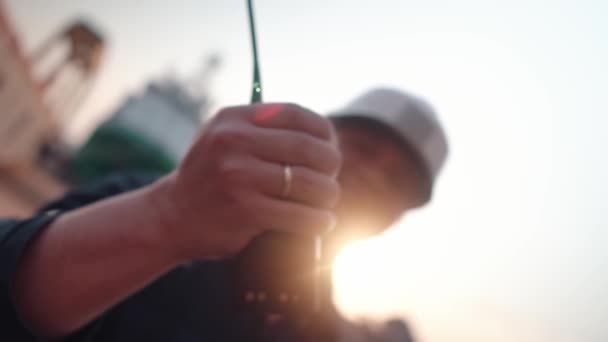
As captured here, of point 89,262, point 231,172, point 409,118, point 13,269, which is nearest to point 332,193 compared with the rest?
point 231,172

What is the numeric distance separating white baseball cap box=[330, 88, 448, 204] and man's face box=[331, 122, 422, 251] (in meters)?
0.09

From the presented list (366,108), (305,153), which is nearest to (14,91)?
(366,108)

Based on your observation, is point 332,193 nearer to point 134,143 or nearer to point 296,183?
point 296,183

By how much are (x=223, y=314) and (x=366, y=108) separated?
1575mm

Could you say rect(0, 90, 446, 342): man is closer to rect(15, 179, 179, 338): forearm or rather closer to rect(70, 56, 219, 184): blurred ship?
rect(15, 179, 179, 338): forearm

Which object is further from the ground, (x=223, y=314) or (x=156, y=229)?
(x=156, y=229)

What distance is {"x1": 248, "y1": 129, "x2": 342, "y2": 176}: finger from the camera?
24.0 inches

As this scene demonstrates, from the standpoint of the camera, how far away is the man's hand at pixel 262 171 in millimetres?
611

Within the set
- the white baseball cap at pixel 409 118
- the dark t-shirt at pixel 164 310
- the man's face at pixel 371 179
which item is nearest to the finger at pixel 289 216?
the dark t-shirt at pixel 164 310

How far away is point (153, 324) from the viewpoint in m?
1.08

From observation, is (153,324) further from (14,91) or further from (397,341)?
(14,91)

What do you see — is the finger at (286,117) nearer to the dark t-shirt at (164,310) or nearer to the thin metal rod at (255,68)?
the thin metal rod at (255,68)

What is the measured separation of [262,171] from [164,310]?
28.8 inches

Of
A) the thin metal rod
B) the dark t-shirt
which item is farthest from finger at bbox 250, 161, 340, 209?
the dark t-shirt
